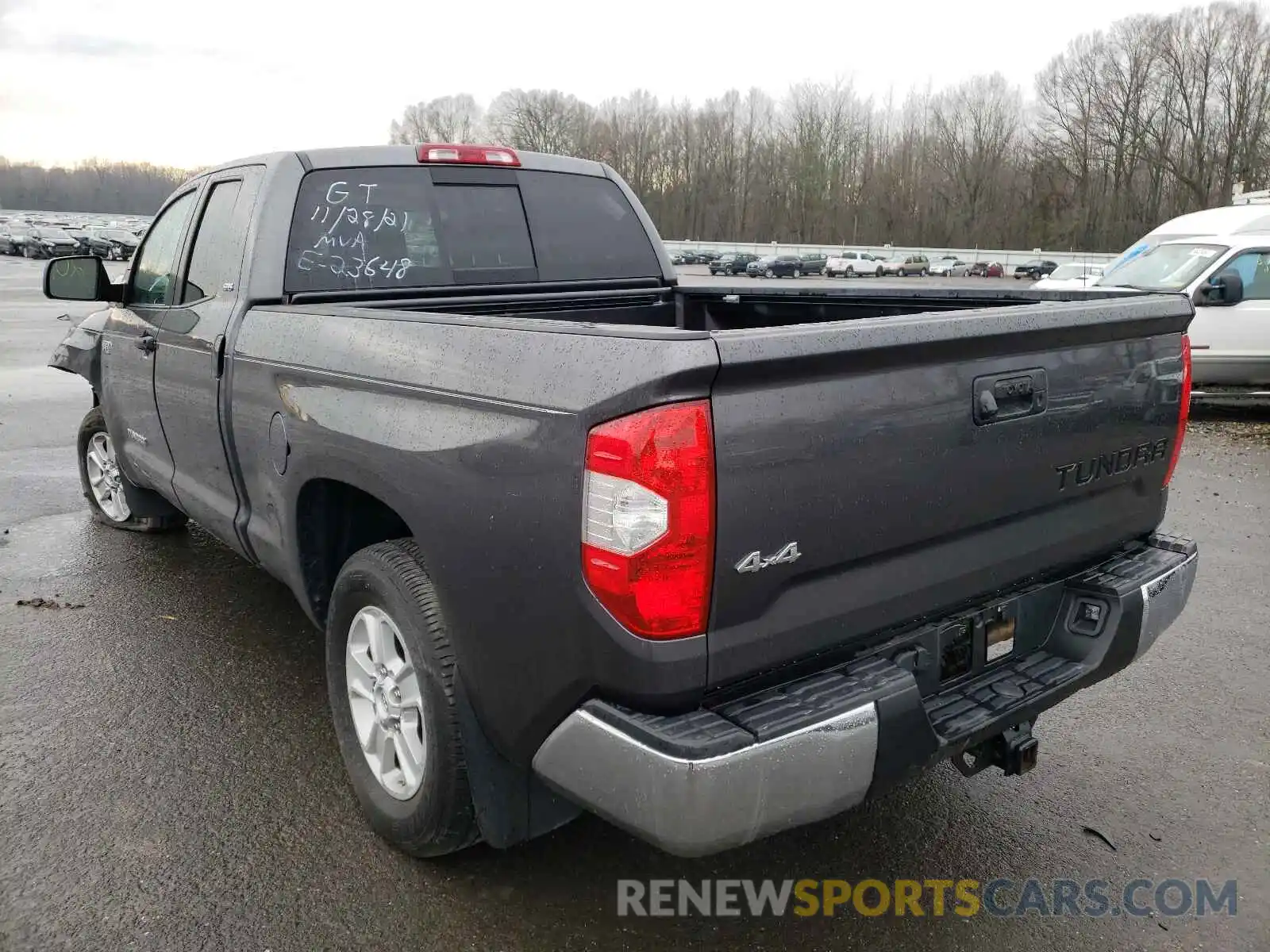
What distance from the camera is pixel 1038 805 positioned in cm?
328

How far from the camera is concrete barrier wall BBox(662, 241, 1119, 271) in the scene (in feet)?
233

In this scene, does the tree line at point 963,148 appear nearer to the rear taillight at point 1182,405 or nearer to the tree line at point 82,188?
the tree line at point 82,188

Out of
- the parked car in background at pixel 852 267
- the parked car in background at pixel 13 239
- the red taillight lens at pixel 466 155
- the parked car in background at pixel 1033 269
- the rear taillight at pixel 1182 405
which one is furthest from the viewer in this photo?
the parked car in background at pixel 852 267

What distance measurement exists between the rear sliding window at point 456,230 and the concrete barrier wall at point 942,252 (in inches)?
2648

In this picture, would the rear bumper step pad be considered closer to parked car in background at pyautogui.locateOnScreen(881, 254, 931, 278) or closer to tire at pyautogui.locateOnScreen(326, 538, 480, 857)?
tire at pyautogui.locateOnScreen(326, 538, 480, 857)

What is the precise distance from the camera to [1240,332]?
10.4m

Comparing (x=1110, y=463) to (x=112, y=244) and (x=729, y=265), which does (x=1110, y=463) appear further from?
(x=729, y=265)

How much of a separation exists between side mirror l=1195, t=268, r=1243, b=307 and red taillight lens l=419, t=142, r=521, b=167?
8874 mm

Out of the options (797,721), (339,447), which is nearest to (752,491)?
(797,721)

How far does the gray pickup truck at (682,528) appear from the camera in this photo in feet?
6.79

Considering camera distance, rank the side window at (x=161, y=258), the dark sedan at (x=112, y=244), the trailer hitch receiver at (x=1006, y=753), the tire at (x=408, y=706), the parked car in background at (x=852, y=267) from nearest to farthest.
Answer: the tire at (x=408, y=706) → the trailer hitch receiver at (x=1006, y=753) → the side window at (x=161, y=258) → the dark sedan at (x=112, y=244) → the parked car in background at (x=852, y=267)

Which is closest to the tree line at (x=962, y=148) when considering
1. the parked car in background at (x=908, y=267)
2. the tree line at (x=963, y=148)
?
the tree line at (x=963, y=148)

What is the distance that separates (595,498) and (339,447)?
3.70 ft

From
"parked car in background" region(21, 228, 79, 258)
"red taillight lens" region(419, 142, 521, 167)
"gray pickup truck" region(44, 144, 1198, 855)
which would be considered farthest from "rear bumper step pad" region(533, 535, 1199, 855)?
"parked car in background" region(21, 228, 79, 258)
